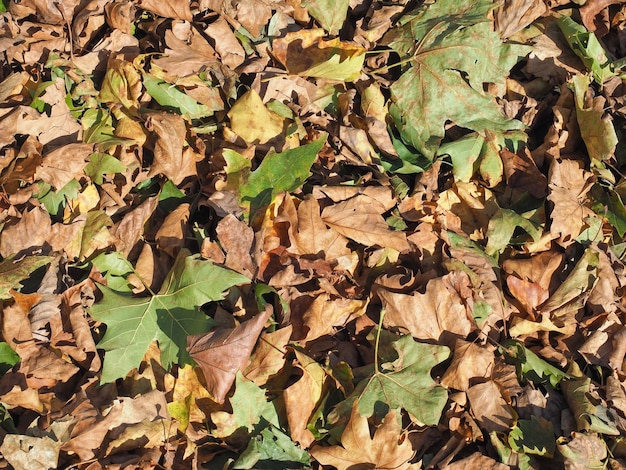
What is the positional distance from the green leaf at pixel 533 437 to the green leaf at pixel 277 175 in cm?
118

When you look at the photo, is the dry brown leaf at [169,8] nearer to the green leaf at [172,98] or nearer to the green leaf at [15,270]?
the green leaf at [172,98]

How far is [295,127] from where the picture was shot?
2.64m

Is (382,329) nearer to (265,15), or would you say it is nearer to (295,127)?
(295,127)

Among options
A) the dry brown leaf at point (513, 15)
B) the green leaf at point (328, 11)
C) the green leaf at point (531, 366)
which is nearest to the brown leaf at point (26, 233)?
the green leaf at point (328, 11)

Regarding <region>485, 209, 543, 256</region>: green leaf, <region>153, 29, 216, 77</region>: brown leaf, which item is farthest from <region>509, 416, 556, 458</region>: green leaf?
<region>153, 29, 216, 77</region>: brown leaf

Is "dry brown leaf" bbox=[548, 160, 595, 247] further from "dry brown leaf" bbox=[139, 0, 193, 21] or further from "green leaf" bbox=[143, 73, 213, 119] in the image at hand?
"dry brown leaf" bbox=[139, 0, 193, 21]

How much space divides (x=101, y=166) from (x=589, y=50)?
2.21 meters

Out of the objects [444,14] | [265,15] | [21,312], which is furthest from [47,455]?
[444,14]

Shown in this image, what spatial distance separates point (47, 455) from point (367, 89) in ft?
6.05

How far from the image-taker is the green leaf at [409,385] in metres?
2.16

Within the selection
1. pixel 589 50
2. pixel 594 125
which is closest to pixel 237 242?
pixel 594 125

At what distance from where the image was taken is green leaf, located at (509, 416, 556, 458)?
2191mm

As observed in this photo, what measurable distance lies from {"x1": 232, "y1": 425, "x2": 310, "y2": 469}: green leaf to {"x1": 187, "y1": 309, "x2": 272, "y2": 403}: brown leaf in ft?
0.60

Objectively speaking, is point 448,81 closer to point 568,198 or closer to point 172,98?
point 568,198
